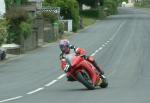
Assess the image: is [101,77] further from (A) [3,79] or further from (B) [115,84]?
(A) [3,79]

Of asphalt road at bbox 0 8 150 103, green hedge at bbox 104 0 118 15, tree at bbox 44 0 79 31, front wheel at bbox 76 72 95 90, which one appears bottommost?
green hedge at bbox 104 0 118 15

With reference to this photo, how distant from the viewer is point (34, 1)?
214ft

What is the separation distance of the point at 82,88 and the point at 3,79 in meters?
4.66

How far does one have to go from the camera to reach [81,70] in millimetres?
17781

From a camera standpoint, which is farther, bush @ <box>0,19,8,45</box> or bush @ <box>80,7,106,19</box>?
bush @ <box>80,7,106,19</box>

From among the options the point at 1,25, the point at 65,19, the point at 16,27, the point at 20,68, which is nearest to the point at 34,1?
the point at 65,19

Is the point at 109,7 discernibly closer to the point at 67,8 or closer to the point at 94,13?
the point at 94,13

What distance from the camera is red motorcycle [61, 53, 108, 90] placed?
1764cm

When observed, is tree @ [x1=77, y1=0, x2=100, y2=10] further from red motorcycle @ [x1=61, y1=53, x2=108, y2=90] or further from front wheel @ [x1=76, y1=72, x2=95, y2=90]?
front wheel @ [x1=76, y1=72, x2=95, y2=90]

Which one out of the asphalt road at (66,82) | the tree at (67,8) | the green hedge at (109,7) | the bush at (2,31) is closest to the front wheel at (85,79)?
the asphalt road at (66,82)

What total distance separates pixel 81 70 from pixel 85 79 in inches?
10.3

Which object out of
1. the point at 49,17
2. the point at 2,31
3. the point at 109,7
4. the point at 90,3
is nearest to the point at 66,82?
the point at 2,31

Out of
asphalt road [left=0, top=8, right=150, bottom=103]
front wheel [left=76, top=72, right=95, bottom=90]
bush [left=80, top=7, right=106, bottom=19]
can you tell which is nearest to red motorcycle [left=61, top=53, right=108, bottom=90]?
front wheel [left=76, top=72, right=95, bottom=90]

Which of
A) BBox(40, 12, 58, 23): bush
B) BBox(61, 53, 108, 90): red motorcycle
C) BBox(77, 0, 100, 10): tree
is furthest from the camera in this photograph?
BBox(77, 0, 100, 10): tree
